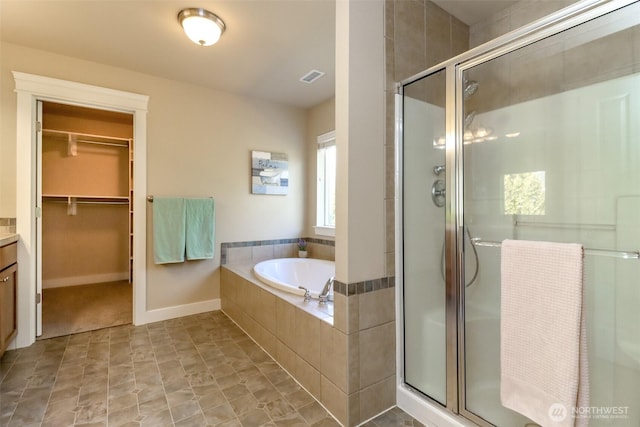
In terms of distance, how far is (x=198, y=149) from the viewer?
3.01m

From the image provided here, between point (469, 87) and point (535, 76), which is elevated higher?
point (535, 76)

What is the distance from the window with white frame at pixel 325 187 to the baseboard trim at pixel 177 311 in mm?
1411

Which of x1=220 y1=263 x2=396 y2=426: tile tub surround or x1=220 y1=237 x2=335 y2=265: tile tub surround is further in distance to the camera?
x1=220 y1=237 x2=335 y2=265: tile tub surround

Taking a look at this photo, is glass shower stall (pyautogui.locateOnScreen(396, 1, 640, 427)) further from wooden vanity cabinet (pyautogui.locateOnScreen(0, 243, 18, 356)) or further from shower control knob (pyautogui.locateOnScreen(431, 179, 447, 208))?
wooden vanity cabinet (pyautogui.locateOnScreen(0, 243, 18, 356))

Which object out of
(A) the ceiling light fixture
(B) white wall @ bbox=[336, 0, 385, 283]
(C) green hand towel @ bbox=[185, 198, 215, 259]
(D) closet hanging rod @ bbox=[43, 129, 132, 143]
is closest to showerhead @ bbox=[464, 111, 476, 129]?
(B) white wall @ bbox=[336, 0, 385, 283]

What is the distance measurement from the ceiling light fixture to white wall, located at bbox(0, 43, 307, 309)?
3.65 feet

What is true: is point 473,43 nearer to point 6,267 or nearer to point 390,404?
point 390,404

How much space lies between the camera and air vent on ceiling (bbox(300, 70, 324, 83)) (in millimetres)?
2684

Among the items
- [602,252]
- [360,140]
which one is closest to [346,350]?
[360,140]

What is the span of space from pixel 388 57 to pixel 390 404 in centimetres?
193

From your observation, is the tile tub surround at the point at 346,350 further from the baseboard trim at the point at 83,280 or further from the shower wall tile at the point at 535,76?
the baseboard trim at the point at 83,280

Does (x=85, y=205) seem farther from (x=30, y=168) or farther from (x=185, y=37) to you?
(x=185, y=37)

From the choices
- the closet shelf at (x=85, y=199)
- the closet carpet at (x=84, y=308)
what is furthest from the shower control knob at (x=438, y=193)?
the closet shelf at (x=85, y=199)

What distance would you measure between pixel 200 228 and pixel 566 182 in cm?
289
